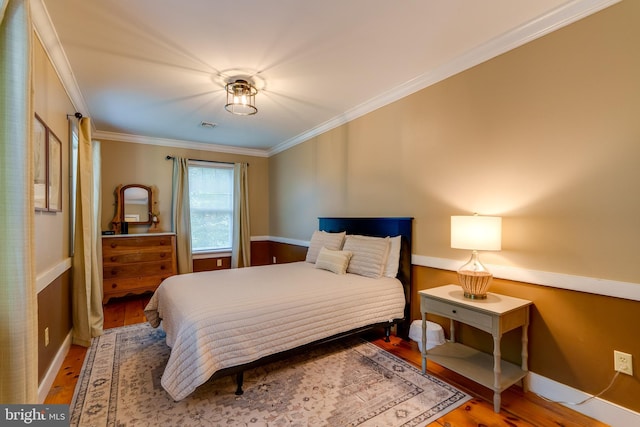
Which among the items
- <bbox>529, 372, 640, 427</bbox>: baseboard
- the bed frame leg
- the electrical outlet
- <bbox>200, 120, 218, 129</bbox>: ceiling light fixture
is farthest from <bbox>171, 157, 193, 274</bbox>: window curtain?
the electrical outlet

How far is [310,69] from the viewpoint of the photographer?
2.60m

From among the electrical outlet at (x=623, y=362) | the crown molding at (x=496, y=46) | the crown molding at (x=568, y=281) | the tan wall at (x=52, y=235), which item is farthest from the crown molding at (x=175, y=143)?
the electrical outlet at (x=623, y=362)

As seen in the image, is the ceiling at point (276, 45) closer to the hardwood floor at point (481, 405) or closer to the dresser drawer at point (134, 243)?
the dresser drawer at point (134, 243)

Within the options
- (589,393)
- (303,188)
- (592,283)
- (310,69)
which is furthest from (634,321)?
(303,188)

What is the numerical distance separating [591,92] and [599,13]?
0.45 m

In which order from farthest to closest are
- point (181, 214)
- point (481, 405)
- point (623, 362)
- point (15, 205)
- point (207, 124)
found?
point (181, 214) → point (207, 124) → point (481, 405) → point (623, 362) → point (15, 205)

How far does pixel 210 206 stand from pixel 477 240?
448 centimetres

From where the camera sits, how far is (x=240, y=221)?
17.7 feet

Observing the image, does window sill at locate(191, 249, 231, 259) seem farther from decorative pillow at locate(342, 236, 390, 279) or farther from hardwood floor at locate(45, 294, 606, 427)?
decorative pillow at locate(342, 236, 390, 279)

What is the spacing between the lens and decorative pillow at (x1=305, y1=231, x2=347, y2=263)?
11.3 feet

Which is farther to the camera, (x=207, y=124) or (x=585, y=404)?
(x=207, y=124)

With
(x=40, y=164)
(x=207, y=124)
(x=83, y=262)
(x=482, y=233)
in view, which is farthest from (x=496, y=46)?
(x=83, y=262)

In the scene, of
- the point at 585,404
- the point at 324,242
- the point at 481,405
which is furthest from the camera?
the point at 324,242

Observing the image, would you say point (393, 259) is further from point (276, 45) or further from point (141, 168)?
point (141, 168)
